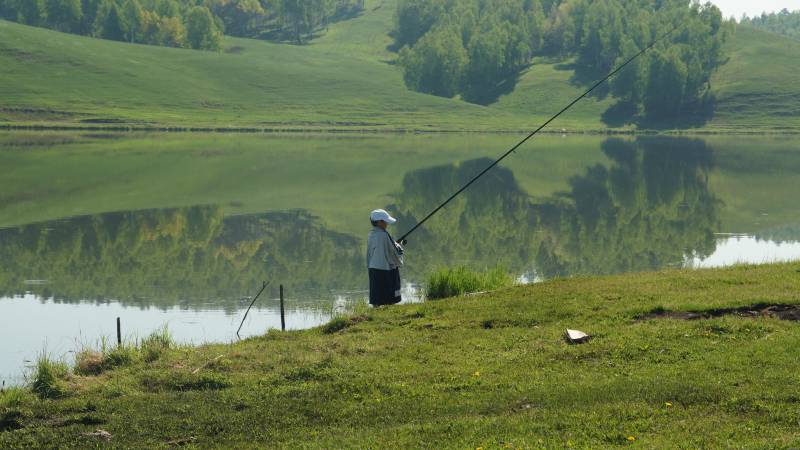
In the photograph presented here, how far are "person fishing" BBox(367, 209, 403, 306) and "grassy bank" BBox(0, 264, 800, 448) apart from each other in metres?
1.51

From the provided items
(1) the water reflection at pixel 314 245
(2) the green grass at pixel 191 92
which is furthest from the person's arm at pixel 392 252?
(2) the green grass at pixel 191 92

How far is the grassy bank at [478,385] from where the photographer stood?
11148 millimetres

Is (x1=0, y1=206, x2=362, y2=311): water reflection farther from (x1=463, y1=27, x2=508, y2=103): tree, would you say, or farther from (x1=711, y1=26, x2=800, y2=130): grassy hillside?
(x1=463, y1=27, x2=508, y2=103): tree

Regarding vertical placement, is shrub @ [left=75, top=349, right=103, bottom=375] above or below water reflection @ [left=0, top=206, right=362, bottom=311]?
above

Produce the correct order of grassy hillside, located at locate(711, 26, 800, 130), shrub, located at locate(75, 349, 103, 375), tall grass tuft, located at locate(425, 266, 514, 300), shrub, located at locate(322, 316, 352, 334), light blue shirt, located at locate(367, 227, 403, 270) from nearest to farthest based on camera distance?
1. shrub, located at locate(75, 349, 103, 375)
2. shrub, located at locate(322, 316, 352, 334)
3. light blue shirt, located at locate(367, 227, 403, 270)
4. tall grass tuft, located at locate(425, 266, 514, 300)
5. grassy hillside, located at locate(711, 26, 800, 130)

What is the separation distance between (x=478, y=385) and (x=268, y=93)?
489 feet


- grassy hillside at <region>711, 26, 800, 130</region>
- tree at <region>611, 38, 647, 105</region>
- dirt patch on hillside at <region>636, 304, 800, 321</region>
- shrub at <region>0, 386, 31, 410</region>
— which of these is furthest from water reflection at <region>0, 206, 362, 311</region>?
grassy hillside at <region>711, 26, 800, 130</region>

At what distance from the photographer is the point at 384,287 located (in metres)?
19.1

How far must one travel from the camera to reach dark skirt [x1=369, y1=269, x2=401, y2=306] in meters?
19.1

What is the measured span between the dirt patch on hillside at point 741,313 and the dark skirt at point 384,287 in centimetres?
513

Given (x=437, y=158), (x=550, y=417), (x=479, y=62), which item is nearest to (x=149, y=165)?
(x=437, y=158)

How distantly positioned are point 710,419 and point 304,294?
1535 cm

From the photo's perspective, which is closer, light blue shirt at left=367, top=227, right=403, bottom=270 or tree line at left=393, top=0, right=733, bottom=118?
light blue shirt at left=367, top=227, right=403, bottom=270

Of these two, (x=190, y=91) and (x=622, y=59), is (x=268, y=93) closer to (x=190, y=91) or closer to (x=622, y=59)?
(x=190, y=91)
